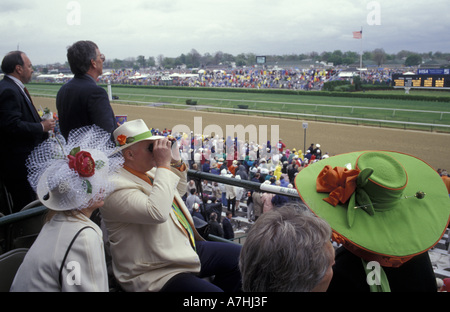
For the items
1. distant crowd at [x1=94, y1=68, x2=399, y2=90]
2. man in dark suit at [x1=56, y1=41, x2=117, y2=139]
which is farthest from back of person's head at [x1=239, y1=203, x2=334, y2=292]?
distant crowd at [x1=94, y1=68, x2=399, y2=90]

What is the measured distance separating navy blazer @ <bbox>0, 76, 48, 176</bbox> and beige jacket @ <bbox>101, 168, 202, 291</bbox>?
1417mm

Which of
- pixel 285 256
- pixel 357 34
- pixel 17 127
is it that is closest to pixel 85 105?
pixel 17 127

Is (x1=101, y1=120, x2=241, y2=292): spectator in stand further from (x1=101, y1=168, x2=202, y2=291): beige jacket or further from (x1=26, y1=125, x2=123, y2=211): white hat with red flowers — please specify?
(x1=26, y1=125, x2=123, y2=211): white hat with red flowers

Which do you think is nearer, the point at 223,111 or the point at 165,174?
the point at 165,174

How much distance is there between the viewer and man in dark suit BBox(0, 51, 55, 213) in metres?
2.93

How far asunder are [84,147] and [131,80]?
79.1 meters

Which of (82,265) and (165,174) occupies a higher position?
(165,174)

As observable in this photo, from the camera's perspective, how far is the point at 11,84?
9.81 feet

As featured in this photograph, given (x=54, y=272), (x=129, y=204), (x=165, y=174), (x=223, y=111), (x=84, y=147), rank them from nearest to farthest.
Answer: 1. (x=54, y=272)
2. (x=84, y=147)
3. (x=129, y=204)
4. (x=165, y=174)
5. (x=223, y=111)

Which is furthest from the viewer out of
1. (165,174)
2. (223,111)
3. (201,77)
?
(201,77)

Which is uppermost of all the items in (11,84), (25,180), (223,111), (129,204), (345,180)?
(11,84)

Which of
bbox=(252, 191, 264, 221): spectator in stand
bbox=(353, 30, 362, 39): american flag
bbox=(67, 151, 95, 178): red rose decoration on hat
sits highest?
bbox=(353, 30, 362, 39): american flag

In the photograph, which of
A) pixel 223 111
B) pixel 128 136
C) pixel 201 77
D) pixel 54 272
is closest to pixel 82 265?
pixel 54 272

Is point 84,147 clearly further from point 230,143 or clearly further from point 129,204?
point 230,143
